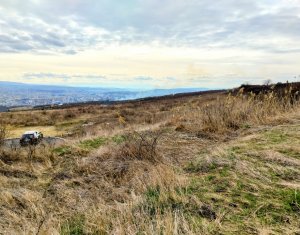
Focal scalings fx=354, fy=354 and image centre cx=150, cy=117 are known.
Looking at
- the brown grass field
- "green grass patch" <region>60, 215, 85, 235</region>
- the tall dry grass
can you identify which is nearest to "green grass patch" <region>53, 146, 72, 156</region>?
the brown grass field

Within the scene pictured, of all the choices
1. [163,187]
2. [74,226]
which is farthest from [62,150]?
[74,226]

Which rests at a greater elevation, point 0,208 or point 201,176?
point 201,176

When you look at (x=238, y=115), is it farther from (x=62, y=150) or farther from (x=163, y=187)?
(x=163, y=187)

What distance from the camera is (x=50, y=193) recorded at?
5215 millimetres

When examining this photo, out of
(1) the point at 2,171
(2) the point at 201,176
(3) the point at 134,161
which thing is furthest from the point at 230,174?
(1) the point at 2,171

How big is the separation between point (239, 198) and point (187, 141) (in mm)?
3873

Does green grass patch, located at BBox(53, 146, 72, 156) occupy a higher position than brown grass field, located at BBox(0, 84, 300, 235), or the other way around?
brown grass field, located at BBox(0, 84, 300, 235)

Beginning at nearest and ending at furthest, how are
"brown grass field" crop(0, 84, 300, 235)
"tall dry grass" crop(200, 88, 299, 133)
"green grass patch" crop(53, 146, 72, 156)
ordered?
"brown grass field" crop(0, 84, 300, 235)
"green grass patch" crop(53, 146, 72, 156)
"tall dry grass" crop(200, 88, 299, 133)

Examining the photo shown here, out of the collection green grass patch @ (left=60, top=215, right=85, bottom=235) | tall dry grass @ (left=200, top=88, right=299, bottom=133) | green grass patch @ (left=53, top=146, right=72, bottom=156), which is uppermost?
tall dry grass @ (left=200, top=88, right=299, bottom=133)

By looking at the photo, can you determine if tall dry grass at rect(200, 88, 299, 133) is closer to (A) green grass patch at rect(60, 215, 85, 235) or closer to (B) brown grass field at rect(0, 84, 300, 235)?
(B) brown grass field at rect(0, 84, 300, 235)

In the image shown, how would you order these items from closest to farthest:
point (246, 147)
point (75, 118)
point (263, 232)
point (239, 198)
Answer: point (263, 232)
point (239, 198)
point (246, 147)
point (75, 118)

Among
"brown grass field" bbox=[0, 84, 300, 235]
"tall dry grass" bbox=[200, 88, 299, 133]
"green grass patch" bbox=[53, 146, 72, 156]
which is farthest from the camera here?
"tall dry grass" bbox=[200, 88, 299, 133]

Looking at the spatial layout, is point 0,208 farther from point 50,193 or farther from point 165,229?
point 165,229

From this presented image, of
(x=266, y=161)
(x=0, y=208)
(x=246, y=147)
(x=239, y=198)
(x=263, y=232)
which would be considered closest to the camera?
(x=263, y=232)
